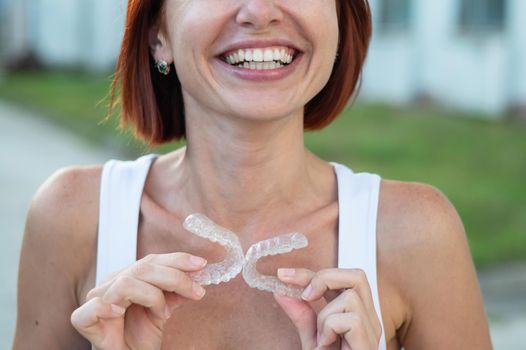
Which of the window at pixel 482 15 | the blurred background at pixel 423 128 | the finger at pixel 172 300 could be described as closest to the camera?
the finger at pixel 172 300

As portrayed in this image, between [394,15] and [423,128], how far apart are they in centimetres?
483

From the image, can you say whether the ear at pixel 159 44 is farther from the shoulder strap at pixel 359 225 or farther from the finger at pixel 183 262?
the finger at pixel 183 262

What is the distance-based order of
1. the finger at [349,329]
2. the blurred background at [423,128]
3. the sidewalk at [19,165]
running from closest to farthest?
the finger at [349,329], the sidewalk at [19,165], the blurred background at [423,128]

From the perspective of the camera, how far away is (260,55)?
6.51 ft

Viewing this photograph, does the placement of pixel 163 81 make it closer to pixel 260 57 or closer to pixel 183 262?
pixel 260 57

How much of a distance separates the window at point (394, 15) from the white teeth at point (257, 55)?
14050 mm

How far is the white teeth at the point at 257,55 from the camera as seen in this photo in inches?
78.1

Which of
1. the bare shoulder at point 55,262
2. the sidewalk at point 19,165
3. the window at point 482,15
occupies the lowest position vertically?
the sidewalk at point 19,165

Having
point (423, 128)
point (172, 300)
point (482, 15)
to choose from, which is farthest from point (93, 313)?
point (482, 15)

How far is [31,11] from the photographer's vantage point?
80.4 ft

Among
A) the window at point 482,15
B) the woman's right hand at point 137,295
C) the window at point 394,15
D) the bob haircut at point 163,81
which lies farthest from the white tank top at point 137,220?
the window at point 394,15

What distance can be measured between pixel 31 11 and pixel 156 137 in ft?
76.2

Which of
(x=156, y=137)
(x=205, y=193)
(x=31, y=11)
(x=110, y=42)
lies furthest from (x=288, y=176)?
(x=31, y=11)

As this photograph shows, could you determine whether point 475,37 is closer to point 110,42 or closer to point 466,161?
point 466,161
